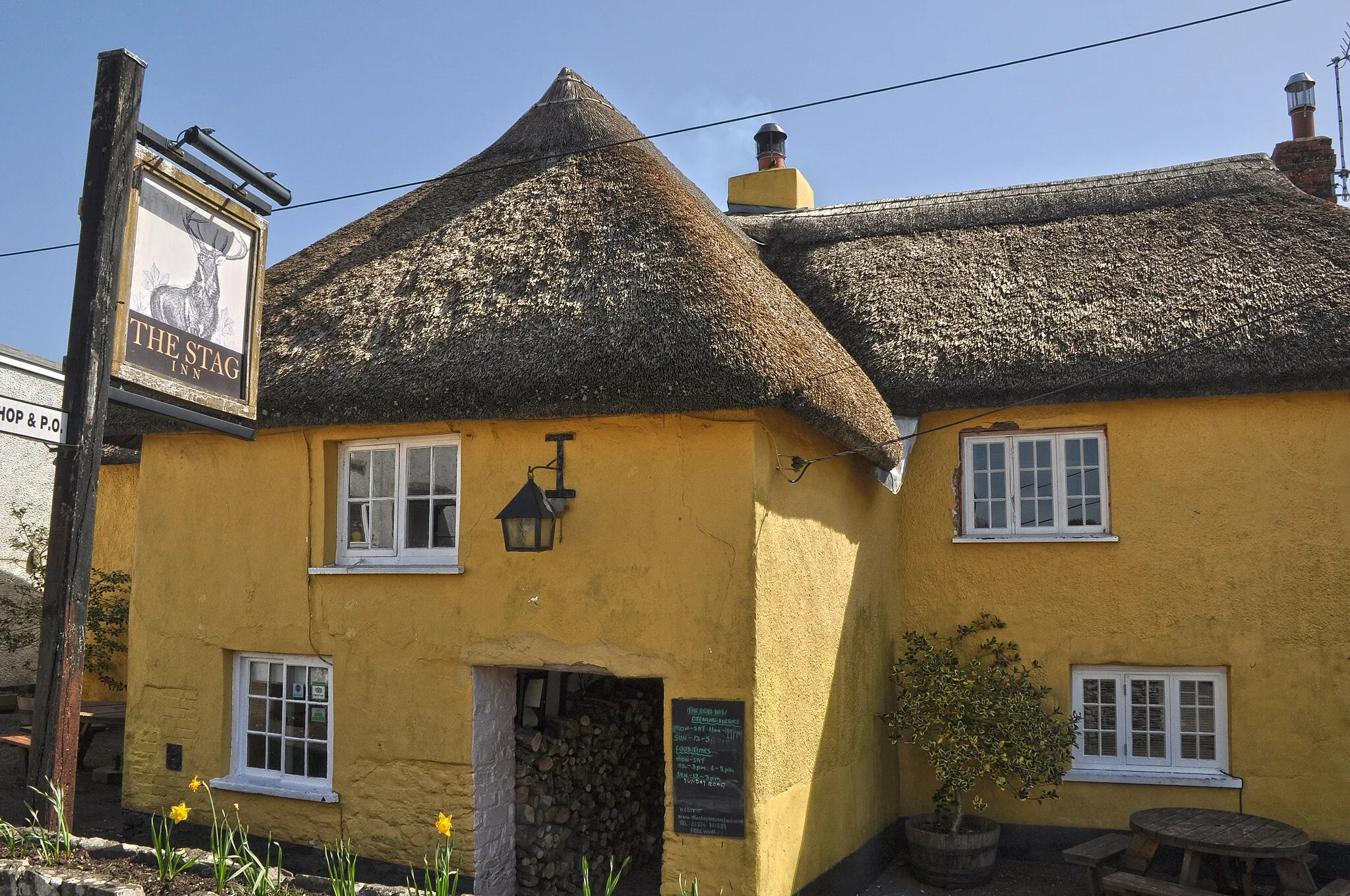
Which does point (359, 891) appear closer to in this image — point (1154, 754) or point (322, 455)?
point (322, 455)

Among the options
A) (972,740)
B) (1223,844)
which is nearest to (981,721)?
(972,740)

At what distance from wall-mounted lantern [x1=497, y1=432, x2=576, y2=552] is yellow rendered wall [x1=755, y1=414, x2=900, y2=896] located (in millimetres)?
1328

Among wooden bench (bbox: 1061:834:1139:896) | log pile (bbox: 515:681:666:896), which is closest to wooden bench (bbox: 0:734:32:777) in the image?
log pile (bbox: 515:681:666:896)

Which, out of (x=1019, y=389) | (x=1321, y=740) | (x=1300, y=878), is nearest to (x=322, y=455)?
(x=1019, y=389)

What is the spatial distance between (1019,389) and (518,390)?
4232 mm

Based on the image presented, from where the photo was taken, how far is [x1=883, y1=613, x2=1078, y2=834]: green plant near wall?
25.5 feet

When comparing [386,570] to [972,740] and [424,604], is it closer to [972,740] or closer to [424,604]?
[424,604]

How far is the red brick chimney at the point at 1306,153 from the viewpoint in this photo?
35.5 ft

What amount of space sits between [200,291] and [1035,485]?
6645 mm

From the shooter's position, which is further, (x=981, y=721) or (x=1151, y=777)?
(x=1151, y=777)

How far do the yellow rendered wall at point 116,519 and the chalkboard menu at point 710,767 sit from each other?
28.2ft

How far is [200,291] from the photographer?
16.5 ft

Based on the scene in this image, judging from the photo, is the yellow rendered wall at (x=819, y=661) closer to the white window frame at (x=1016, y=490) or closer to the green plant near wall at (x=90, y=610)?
the white window frame at (x=1016, y=490)

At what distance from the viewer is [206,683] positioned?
7.64 metres
